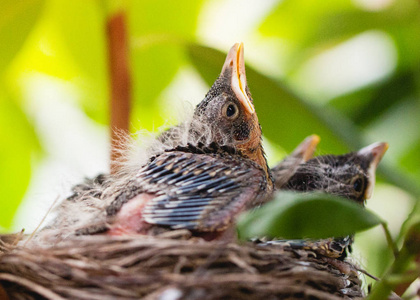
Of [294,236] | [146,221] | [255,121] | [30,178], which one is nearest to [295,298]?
[294,236]

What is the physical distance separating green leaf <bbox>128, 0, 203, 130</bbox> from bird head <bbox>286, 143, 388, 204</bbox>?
0.57 metres

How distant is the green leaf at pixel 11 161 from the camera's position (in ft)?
5.38

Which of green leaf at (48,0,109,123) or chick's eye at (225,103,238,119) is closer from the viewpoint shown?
chick's eye at (225,103,238,119)

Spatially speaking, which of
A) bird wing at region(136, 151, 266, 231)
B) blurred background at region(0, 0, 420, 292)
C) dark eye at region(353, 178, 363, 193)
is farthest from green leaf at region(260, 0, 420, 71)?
bird wing at region(136, 151, 266, 231)

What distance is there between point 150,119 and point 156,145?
671mm

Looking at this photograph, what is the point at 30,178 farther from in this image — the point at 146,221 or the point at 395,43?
the point at 395,43

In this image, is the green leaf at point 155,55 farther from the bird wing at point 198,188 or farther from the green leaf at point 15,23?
the bird wing at point 198,188

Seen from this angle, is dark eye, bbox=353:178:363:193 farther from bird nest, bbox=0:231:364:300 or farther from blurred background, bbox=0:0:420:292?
bird nest, bbox=0:231:364:300

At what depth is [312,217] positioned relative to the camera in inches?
23.9

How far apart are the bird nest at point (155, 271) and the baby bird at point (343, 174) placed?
0.38 m

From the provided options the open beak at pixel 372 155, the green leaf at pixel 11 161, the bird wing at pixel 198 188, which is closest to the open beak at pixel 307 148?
the open beak at pixel 372 155

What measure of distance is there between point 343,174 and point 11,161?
1.04 metres

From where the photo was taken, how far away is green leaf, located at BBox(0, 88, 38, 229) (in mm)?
1640

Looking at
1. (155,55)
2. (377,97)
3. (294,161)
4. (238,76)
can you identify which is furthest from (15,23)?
(377,97)
